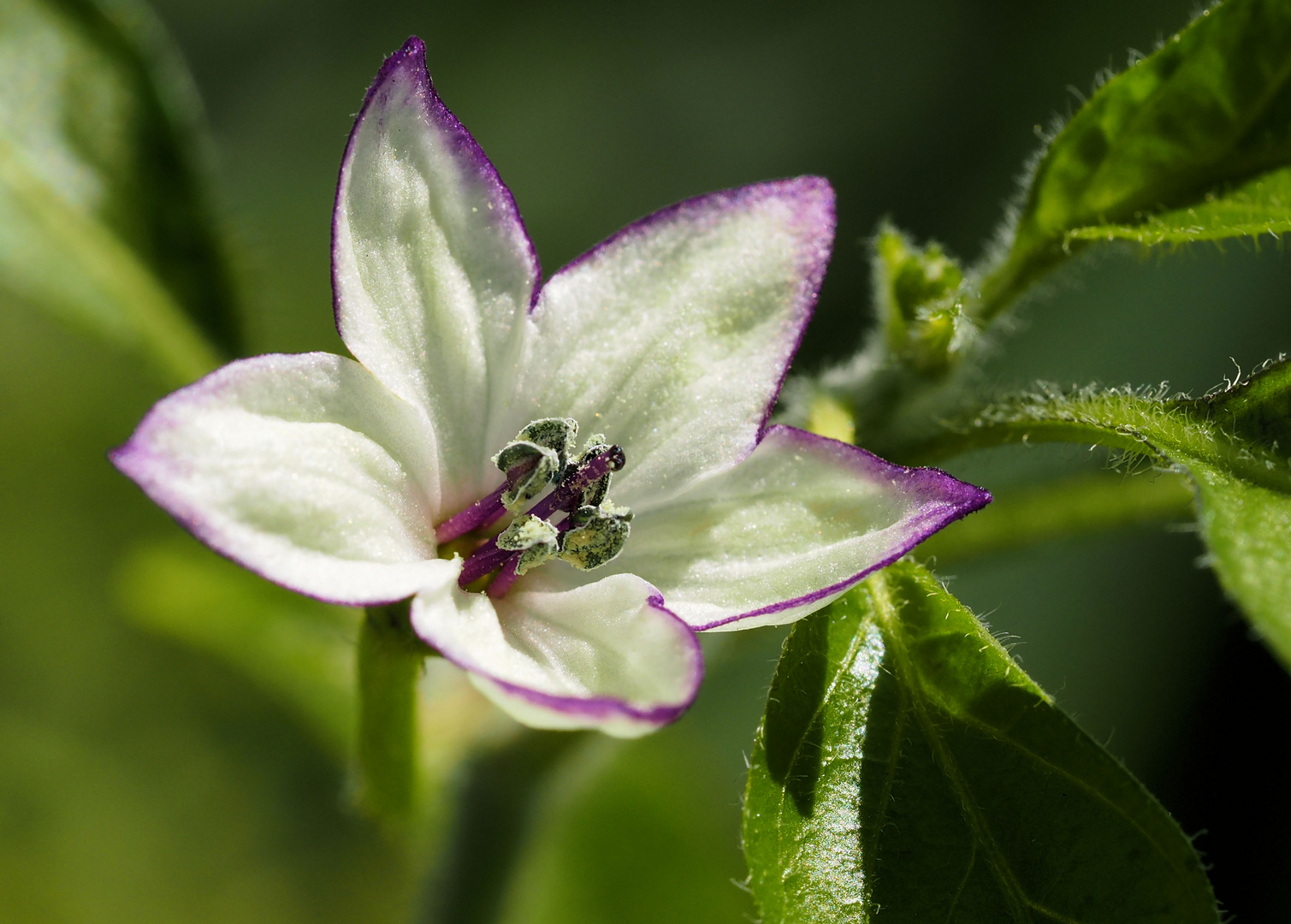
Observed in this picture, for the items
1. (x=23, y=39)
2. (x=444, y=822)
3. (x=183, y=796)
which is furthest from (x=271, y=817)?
(x=23, y=39)

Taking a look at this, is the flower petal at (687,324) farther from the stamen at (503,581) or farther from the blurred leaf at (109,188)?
the blurred leaf at (109,188)

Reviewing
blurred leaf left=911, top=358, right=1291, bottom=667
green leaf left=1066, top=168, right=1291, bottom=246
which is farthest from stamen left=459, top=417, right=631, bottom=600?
green leaf left=1066, top=168, right=1291, bottom=246

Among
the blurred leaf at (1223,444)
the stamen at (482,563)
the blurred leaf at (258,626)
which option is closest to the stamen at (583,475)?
the stamen at (482,563)

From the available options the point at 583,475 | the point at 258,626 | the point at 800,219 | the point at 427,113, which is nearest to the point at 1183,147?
the point at 800,219

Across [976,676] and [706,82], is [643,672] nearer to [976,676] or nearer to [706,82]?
[976,676]

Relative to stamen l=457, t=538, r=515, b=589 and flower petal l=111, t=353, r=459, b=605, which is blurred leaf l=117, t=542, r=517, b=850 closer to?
stamen l=457, t=538, r=515, b=589
